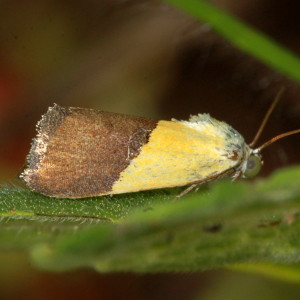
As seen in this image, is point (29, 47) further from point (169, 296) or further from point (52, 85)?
point (169, 296)

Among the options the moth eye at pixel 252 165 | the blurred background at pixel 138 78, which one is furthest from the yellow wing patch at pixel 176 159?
the blurred background at pixel 138 78

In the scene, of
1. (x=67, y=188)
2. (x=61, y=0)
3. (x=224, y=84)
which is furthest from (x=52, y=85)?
(x=67, y=188)

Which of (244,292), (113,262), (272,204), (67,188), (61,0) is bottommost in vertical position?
(113,262)

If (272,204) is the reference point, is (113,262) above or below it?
below

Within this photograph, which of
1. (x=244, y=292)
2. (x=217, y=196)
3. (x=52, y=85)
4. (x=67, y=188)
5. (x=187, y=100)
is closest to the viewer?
(x=217, y=196)

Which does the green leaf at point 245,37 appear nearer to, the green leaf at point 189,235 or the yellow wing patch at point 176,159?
the yellow wing patch at point 176,159

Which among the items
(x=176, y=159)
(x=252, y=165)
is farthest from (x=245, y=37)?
(x=176, y=159)

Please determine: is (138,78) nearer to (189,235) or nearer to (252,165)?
(252,165)
